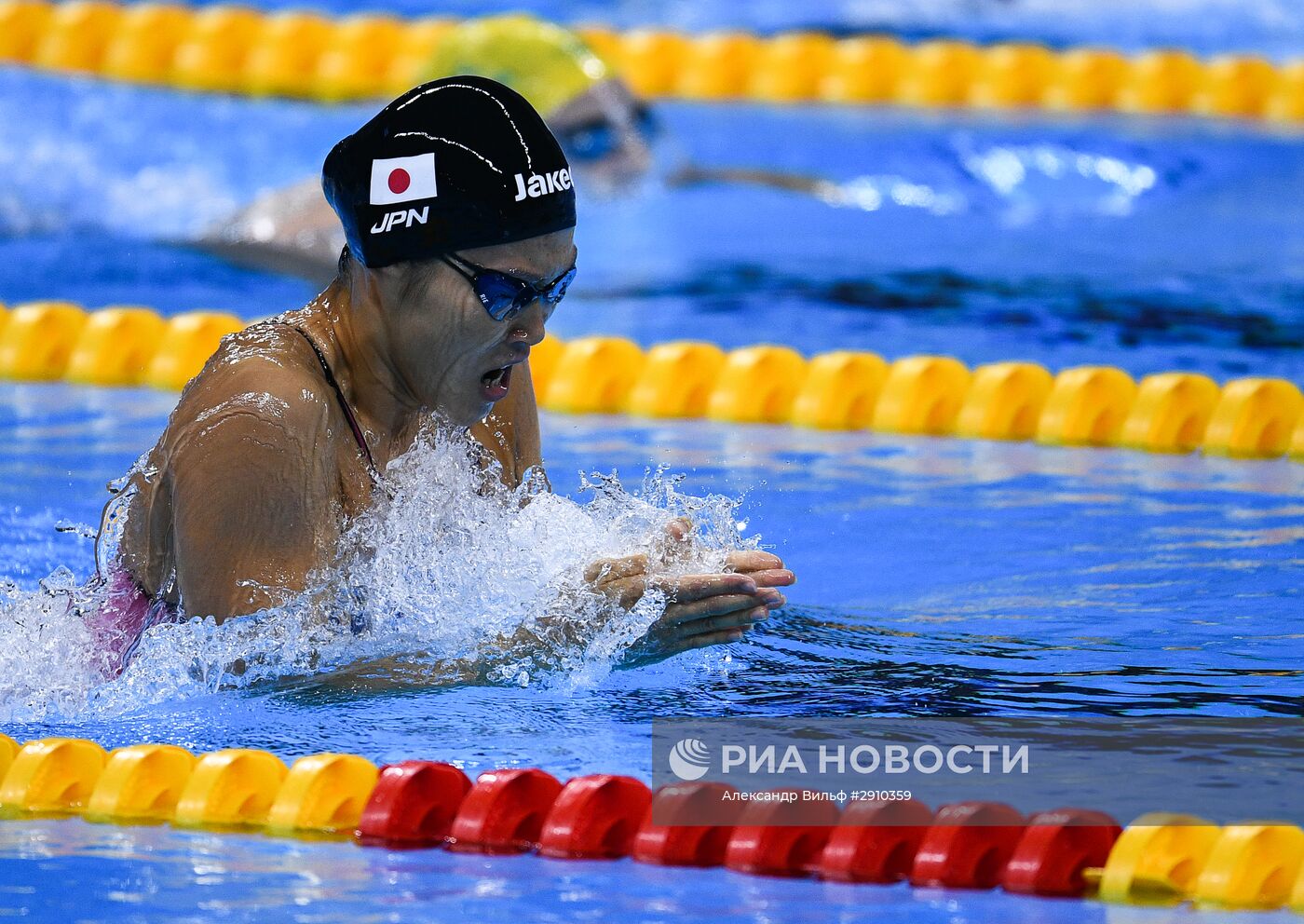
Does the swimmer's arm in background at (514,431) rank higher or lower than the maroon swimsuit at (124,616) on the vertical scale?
higher

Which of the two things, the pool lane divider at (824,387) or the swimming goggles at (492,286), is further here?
the pool lane divider at (824,387)

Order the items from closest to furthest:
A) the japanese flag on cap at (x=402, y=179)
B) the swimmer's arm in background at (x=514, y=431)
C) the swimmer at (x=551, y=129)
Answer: the japanese flag on cap at (x=402, y=179)
the swimmer's arm in background at (x=514, y=431)
the swimmer at (x=551, y=129)

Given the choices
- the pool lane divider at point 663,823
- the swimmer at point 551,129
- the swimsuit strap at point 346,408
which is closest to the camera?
the pool lane divider at point 663,823

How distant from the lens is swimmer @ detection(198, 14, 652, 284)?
25.8ft

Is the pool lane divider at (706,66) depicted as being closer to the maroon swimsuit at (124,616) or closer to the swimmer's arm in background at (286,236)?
the swimmer's arm in background at (286,236)

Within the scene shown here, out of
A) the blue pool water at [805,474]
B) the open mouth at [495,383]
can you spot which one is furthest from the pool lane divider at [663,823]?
the open mouth at [495,383]

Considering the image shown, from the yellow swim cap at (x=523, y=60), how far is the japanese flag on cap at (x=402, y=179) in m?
5.45

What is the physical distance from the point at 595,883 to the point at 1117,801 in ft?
2.48

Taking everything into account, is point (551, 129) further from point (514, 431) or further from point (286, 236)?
point (514, 431)

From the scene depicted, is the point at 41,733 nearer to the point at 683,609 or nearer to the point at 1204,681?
the point at 683,609

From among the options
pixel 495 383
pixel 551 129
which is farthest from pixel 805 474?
pixel 551 129

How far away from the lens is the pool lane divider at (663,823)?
249 cm

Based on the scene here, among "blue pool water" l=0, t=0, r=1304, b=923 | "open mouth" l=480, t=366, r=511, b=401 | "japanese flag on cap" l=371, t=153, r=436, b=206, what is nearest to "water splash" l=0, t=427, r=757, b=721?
"blue pool water" l=0, t=0, r=1304, b=923

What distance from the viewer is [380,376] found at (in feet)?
10.1
